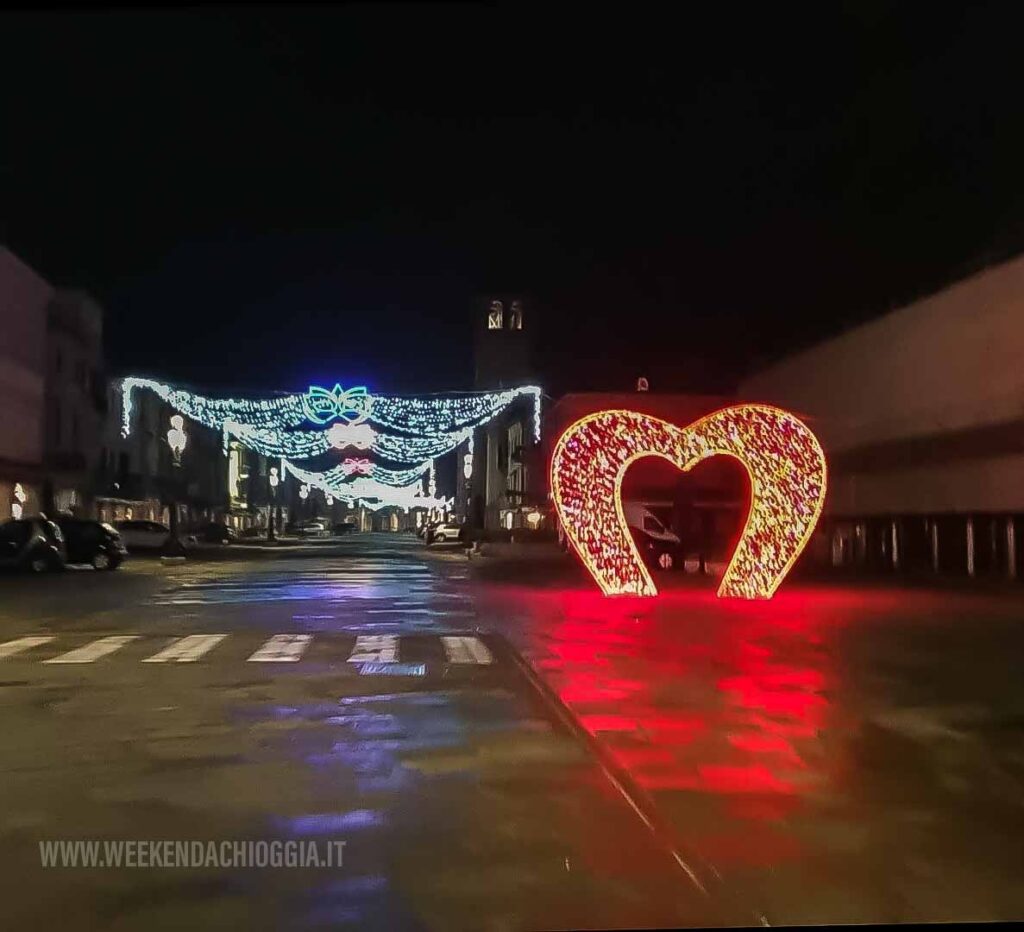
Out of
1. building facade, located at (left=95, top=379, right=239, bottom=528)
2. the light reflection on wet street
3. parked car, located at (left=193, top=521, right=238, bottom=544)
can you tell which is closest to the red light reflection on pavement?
the light reflection on wet street

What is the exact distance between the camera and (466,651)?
660 inches

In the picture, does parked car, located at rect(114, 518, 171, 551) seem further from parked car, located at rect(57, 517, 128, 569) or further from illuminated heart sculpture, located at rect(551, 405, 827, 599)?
illuminated heart sculpture, located at rect(551, 405, 827, 599)

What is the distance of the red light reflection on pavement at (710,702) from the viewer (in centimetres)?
816

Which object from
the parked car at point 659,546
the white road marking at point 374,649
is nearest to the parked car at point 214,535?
the parked car at point 659,546

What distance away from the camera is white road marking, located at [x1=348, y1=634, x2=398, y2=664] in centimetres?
1572

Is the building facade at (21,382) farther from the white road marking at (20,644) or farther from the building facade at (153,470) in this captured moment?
the white road marking at (20,644)

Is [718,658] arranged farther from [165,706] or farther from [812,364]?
[812,364]

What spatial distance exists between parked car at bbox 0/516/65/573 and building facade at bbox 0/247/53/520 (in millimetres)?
12878

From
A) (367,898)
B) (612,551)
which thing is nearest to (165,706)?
(367,898)

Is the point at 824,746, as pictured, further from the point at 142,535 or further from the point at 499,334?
the point at 499,334

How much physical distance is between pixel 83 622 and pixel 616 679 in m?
10.6

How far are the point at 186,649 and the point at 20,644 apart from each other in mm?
2500

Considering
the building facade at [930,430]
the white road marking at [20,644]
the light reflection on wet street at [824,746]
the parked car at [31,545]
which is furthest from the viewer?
the parked car at [31,545]

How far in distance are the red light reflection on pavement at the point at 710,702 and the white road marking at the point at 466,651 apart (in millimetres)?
590
